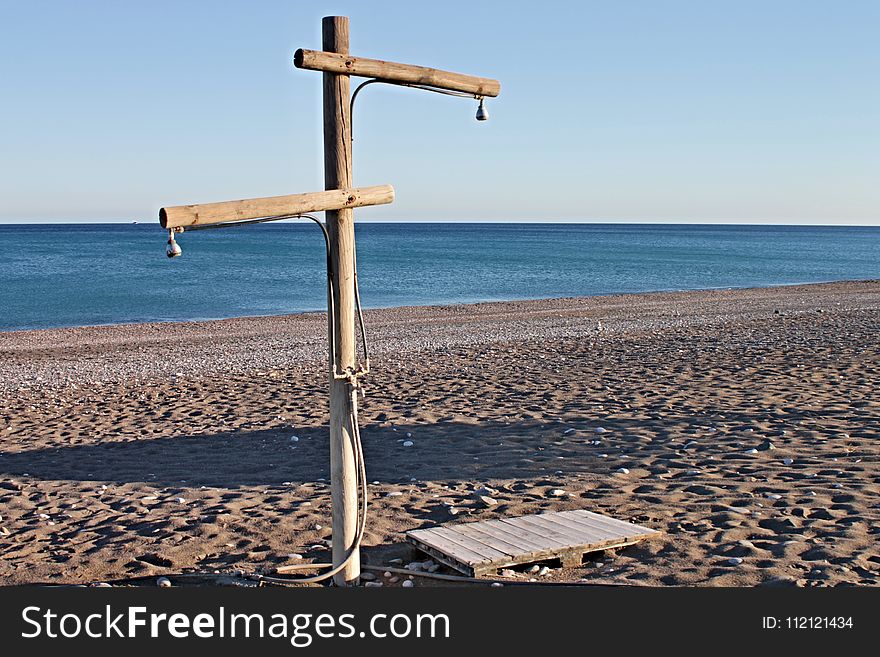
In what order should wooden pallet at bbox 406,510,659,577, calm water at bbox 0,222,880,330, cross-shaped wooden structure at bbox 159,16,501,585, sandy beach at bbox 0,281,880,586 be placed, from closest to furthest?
cross-shaped wooden structure at bbox 159,16,501,585
wooden pallet at bbox 406,510,659,577
sandy beach at bbox 0,281,880,586
calm water at bbox 0,222,880,330

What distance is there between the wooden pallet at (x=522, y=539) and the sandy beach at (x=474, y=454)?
0.40 feet

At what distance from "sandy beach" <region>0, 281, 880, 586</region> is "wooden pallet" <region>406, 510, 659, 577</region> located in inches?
4.7

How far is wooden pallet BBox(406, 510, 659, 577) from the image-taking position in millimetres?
5418

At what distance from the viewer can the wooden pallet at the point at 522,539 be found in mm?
5418

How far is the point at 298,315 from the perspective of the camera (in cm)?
3061

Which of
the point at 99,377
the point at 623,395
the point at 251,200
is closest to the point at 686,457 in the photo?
the point at 623,395

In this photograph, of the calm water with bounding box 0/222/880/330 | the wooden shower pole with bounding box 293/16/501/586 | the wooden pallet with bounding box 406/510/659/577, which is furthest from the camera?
the calm water with bounding box 0/222/880/330

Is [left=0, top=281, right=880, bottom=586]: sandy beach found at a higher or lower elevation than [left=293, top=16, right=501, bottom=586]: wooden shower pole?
lower

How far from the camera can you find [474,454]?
8.67 metres

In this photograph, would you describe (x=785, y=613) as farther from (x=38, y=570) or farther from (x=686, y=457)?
(x=38, y=570)

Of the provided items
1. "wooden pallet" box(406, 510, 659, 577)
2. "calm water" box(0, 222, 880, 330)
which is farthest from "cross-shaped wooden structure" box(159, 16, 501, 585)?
"calm water" box(0, 222, 880, 330)

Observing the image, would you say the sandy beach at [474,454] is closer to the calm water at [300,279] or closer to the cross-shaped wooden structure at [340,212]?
the cross-shaped wooden structure at [340,212]

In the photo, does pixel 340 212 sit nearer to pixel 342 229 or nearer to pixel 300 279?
pixel 342 229

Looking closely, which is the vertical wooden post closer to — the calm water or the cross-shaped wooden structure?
the cross-shaped wooden structure
